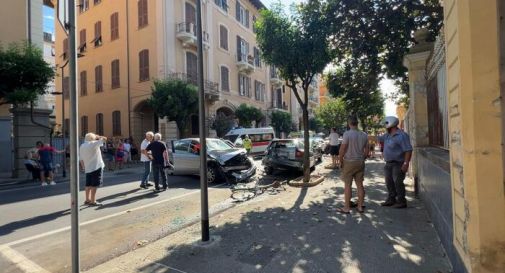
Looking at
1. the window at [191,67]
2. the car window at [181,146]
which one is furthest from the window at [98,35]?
the car window at [181,146]

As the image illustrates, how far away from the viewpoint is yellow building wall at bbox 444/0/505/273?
8.09 feet

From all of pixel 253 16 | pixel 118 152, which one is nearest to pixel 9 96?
pixel 118 152

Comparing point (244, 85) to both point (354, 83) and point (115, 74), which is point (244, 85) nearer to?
point (115, 74)

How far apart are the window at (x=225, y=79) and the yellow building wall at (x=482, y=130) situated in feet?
92.2

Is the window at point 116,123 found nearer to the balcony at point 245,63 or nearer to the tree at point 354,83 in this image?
the balcony at point 245,63

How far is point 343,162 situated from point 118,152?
15.0 meters

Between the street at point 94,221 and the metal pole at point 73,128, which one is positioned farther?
the street at point 94,221

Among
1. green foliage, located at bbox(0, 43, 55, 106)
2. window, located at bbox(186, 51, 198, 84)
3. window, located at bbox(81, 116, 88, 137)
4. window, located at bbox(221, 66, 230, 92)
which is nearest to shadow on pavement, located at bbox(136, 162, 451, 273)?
green foliage, located at bbox(0, 43, 55, 106)

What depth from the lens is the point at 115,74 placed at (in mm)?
27500

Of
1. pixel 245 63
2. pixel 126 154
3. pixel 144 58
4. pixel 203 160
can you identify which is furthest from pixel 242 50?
pixel 203 160

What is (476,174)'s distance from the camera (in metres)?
2.53

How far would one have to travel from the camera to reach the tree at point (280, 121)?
39469 mm

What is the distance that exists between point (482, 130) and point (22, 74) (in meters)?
15.0

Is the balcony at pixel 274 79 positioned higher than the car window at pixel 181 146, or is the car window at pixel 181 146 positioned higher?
the balcony at pixel 274 79
